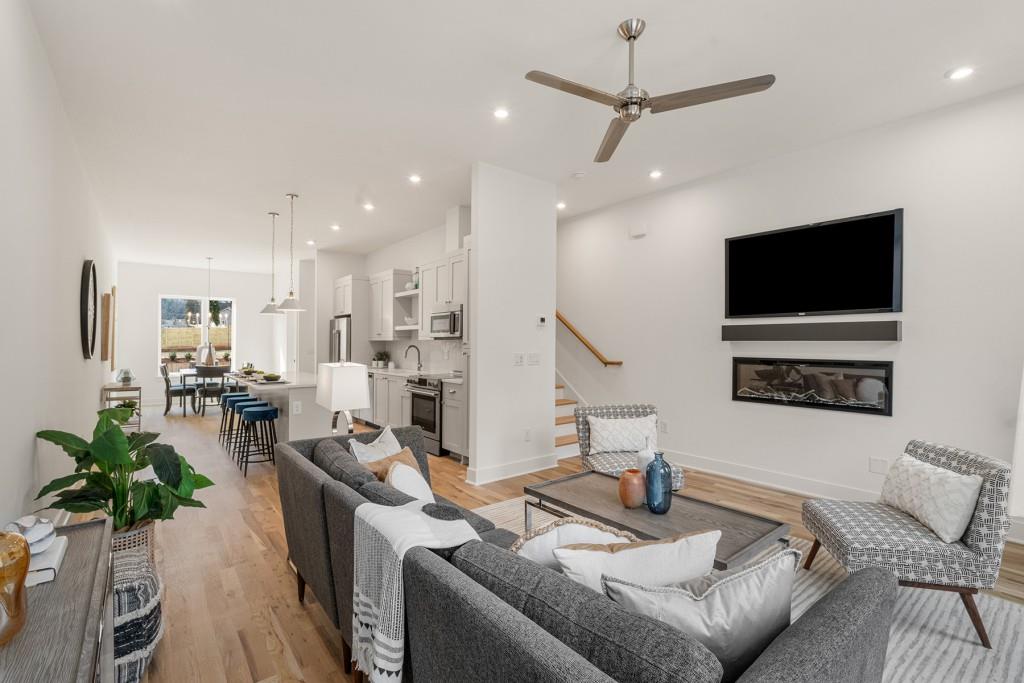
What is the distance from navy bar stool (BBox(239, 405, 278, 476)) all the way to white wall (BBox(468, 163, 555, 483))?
7.34 feet

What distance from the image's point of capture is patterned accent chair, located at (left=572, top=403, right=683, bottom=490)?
142 inches

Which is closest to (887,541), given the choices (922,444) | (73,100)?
(922,444)

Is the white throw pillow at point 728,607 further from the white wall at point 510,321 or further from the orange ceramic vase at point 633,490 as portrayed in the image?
the white wall at point 510,321

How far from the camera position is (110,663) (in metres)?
1.56

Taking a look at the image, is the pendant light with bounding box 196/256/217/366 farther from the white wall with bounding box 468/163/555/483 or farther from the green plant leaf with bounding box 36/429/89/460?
the green plant leaf with bounding box 36/429/89/460

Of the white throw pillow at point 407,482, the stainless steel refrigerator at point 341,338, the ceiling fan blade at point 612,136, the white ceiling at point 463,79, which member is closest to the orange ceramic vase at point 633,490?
the white throw pillow at point 407,482

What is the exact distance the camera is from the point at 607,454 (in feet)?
12.4

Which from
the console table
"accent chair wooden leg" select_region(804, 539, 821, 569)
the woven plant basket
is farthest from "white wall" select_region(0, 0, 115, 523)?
"accent chair wooden leg" select_region(804, 539, 821, 569)

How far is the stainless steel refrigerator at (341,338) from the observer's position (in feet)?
25.6

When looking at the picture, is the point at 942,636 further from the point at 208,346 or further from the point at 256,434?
the point at 208,346

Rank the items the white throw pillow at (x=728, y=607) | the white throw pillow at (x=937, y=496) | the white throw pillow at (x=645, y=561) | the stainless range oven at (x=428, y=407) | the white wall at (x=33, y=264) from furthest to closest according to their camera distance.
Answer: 1. the stainless range oven at (x=428, y=407)
2. the white throw pillow at (x=937, y=496)
3. the white wall at (x=33, y=264)
4. the white throw pillow at (x=645, y=561)
5. the white throw pillow at (x=728, y=607)

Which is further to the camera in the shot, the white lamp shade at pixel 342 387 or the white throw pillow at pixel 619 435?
the white throw pillow at pixel 619 435

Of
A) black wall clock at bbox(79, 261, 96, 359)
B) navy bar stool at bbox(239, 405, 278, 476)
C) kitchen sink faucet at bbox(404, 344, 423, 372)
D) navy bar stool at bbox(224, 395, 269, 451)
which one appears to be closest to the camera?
black wall clock at bbox(79, 261, 96, 359)

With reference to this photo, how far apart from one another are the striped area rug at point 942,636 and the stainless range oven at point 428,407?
3.75m
